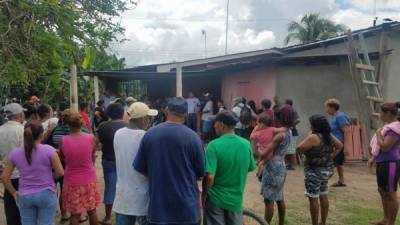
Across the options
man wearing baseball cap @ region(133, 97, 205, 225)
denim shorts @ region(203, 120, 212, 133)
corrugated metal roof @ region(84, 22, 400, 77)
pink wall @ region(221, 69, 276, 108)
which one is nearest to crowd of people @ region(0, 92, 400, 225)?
man wearing baseball cap @ region(133, 97, 205, 225)

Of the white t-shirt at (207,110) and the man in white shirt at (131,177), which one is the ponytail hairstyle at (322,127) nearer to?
the man in white shirt at (131,177)

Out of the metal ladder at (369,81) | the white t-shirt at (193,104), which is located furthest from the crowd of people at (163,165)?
the white t-shirt at (193,104)

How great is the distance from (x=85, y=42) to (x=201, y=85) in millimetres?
10655

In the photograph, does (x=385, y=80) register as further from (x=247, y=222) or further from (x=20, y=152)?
(x=20, y=152)

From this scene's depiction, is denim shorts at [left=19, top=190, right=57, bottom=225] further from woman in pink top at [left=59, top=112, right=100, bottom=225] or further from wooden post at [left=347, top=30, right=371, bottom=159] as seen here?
wooden post at [left=347, top=30, right=371, bottom=159]

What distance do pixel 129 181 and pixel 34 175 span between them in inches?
40.8

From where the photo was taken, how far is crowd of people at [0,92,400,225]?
3.65 metres

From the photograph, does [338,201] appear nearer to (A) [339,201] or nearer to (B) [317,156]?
(A) [339,201]

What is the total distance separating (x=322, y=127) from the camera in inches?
222

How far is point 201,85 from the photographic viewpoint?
1750 centimetres

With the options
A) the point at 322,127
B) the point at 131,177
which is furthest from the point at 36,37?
the point at 322,127

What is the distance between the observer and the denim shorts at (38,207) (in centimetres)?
435

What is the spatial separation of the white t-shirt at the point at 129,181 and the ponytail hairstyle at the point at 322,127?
8.01ft

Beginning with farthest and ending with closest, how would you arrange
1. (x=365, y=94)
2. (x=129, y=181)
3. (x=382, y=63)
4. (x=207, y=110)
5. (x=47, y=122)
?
(x=207, y=110), (x=382, y=63), (x=365, y=94), (x=47, y=122), (x=129, y=181)
